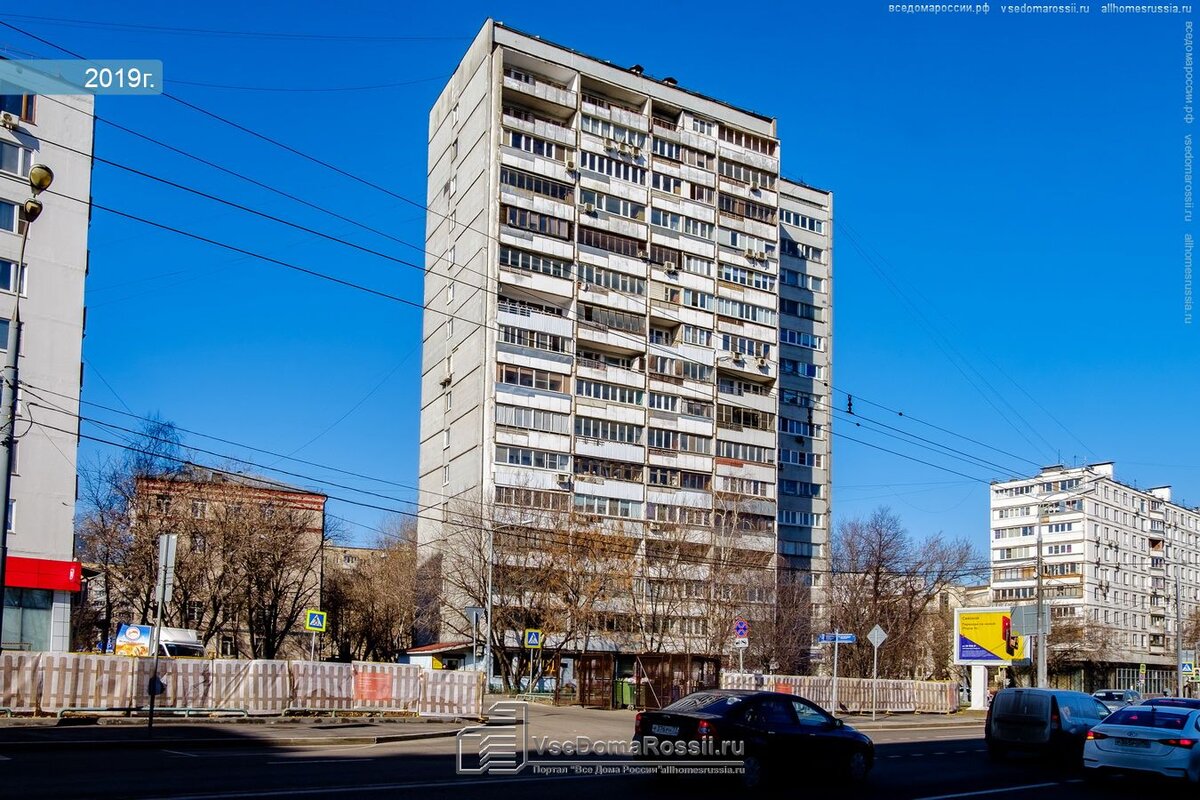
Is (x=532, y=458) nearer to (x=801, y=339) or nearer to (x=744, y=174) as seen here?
(x=744, y=174)

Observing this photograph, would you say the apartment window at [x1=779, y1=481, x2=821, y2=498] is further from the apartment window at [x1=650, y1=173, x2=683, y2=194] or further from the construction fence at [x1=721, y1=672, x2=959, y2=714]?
the construction fence at [x1=721, y1=672, x2=959, y2=714]

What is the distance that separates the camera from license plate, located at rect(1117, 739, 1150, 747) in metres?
17.3

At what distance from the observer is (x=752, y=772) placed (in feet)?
51.7

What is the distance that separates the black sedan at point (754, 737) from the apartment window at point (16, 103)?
3602 cm

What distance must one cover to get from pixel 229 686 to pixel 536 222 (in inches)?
2091

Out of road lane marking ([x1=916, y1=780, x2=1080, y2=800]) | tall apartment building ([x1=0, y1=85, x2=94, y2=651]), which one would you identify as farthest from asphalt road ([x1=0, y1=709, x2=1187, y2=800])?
tall apartment building ([x1=0, y1=85, x2=94, y2=651])

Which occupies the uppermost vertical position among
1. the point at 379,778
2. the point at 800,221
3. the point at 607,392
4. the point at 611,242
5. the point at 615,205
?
the point at 800,221

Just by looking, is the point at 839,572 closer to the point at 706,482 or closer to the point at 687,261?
the point at 706,482

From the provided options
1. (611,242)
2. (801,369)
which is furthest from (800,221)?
(611,242)

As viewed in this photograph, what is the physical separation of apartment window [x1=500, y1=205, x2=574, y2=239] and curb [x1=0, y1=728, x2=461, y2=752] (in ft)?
184

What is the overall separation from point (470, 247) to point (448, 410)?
11826mm

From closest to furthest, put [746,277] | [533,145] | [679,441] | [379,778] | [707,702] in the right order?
[379,778] < [707,702] < [533,145] < [679,441] < [746,277]

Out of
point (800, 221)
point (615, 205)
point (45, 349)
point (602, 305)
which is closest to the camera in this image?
point (45, 349)

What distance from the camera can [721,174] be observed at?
89062mm
